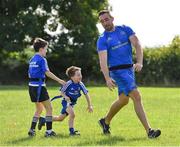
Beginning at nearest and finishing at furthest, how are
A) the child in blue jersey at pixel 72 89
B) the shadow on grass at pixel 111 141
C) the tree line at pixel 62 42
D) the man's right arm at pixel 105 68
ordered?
1. the shadow on grass at pixel 111 141
2. the man's right arm at pixel 105 68
3. the child in blue jersey at pixel 72 89
4. the tree line at pixel 62 42

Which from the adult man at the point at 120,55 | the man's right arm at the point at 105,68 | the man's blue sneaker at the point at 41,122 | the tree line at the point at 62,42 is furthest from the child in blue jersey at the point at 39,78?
the tree line at the point at 62,42

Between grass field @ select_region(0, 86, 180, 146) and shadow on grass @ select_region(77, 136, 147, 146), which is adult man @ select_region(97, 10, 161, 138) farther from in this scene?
grass field @ select_region(0, 86, 180, 146)

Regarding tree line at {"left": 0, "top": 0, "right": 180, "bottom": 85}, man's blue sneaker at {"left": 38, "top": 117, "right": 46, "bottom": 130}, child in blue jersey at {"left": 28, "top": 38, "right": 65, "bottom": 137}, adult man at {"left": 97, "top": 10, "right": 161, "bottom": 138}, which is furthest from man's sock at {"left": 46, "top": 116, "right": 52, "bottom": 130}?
tree line at {"left": 0, "top": 0, "right": 180, "bottom": 85}

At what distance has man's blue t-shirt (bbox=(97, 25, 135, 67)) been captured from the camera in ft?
35.5

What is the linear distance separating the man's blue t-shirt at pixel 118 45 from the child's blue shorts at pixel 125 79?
158 millimetres

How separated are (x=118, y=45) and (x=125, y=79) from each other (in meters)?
0.63

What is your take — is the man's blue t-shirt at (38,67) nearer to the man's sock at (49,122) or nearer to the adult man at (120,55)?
the man's sock at (49,122)

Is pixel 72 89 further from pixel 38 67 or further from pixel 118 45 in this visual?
pixel 118 45

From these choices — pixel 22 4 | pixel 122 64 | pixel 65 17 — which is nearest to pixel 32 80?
pixel 122 64

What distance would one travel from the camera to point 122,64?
10.8 meters

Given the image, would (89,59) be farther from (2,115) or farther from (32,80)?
(32,80)

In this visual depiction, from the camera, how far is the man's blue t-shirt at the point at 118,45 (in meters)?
10.8

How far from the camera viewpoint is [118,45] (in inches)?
426

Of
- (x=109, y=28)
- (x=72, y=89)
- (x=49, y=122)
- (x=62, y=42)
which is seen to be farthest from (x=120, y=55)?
(x=62, y=42)
